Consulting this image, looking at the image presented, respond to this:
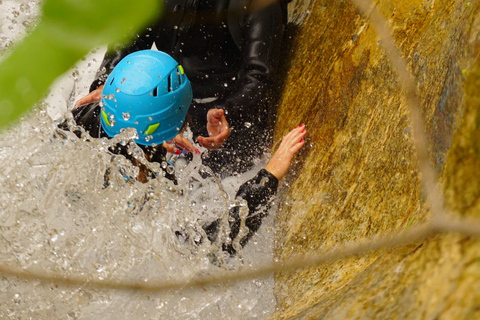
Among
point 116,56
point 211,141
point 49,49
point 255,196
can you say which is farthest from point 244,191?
point 49,49

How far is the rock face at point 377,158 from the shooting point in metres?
0.80

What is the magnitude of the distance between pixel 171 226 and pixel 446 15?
149cm

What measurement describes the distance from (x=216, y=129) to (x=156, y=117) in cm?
57

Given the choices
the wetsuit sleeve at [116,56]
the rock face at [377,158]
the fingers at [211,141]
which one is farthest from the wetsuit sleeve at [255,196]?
the wetsuit sleeve at [116,56]

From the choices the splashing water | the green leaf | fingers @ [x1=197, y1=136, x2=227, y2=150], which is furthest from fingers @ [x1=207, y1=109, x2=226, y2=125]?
the green leaf

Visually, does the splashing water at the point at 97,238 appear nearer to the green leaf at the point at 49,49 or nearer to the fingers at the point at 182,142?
the fingers at the point at 182,142

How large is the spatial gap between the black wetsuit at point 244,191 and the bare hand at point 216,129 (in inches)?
12.0

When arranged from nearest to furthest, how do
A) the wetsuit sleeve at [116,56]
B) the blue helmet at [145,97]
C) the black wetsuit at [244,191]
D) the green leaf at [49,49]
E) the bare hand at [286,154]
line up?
1. the green leaf at [49,49]
2. the blue helmet at [145,97]
3. the black wetsuit at [244,191]
4. the bare hand at [286,154]
5. the wetsuit sleeve at [116,56]

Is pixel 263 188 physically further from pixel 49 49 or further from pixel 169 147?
pixel 49 49

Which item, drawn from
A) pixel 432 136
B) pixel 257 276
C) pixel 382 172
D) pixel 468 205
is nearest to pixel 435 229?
pixel 468 205

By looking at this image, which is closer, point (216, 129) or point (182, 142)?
point (182, 142)

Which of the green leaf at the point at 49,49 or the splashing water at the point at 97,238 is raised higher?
the green leaf at the point at 49,49

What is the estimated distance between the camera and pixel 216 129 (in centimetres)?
254

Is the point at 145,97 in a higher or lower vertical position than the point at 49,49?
lower
